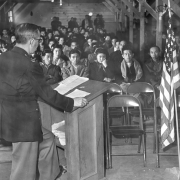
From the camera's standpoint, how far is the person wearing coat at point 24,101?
3699mm

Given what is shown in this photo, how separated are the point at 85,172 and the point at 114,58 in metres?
4.95

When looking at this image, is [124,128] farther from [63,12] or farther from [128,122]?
[63,12]

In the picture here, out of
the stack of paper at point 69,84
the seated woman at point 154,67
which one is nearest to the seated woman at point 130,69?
the seated woman at point 154,67

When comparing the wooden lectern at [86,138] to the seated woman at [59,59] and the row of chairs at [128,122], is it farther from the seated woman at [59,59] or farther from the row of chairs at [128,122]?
the seated woman at [59,59]

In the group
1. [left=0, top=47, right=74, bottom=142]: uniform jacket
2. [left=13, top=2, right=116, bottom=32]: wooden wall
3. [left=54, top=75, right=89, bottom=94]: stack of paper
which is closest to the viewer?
[left=0, top=47, right=74, bottom=142]: uniform jacket

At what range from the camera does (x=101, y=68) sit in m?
8.05

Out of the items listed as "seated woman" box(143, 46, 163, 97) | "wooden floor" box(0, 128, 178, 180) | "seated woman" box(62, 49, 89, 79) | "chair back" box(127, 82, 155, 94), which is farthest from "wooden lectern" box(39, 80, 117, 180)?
"seated woman" box(143, 46, 163, 97)

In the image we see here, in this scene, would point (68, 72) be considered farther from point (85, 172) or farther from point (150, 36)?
point (150, 36)

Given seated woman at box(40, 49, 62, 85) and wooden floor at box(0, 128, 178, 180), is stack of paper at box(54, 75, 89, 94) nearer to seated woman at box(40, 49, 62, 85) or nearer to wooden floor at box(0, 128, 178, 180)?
wooden floor at box(0, 128, 178, 180)

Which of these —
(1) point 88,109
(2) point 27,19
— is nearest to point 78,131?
(1) point 88,109

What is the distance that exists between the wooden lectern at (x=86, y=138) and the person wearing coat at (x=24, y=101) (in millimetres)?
220

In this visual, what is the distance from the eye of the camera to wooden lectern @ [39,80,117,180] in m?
4.16

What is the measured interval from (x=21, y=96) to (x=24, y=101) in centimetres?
6

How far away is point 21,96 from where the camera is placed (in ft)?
12.4
